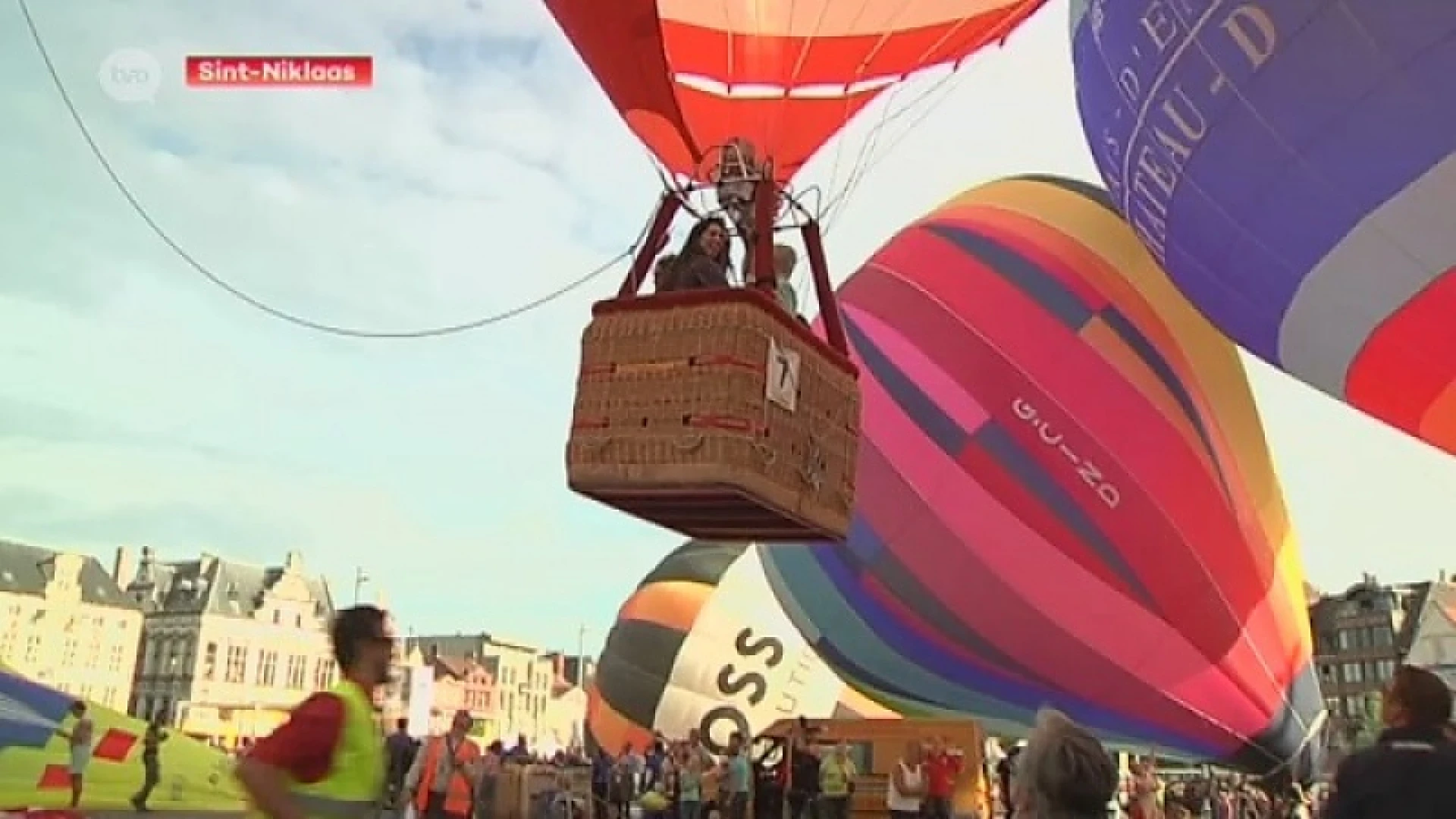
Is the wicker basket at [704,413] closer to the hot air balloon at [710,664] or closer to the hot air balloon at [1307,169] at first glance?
the hot air balloon at [1307,169]

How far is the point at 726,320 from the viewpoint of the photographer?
4.14 m

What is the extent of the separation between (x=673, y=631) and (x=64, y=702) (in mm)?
8592

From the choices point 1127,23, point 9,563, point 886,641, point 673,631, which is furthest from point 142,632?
point 1127,23

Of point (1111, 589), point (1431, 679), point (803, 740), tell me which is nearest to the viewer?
point (1431, 679)

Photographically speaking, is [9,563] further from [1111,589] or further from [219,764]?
[1111,589]

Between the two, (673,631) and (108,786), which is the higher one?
(673,631)

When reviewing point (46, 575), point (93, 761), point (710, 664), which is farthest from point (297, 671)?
point (93, 761)

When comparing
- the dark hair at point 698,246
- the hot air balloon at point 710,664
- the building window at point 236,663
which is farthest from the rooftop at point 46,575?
the dark hair at point 698,246

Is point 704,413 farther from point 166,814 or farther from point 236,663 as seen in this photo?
point 236,663

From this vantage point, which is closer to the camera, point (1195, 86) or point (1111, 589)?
point (1195, 86)

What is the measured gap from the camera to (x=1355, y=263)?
276 inches

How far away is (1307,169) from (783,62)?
2.59m

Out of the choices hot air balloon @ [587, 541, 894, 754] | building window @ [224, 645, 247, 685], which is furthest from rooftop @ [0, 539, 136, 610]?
hot air balloon @ [587, 541, 894, 754]

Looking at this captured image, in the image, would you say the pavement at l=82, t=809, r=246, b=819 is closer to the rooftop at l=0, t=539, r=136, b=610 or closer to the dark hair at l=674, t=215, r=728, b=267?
the dark hair at l=674, t=215, r=728, b=267
